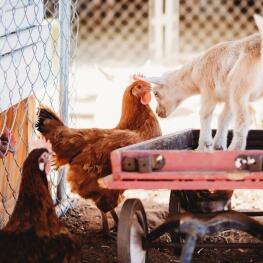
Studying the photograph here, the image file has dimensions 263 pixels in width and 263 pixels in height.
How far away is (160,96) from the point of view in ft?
15.0

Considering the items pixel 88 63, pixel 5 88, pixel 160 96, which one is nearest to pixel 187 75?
pixel 160 96

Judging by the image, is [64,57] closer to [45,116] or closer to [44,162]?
[45,116]

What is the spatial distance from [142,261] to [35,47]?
172cm

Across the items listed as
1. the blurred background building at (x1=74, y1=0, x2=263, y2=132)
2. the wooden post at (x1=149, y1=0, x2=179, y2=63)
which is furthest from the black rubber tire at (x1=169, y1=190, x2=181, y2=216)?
the blurred background building at (x1=74, y1=0, x2=263, y2=132)

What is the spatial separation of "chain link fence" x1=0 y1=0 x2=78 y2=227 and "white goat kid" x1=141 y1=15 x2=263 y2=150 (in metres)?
0.77

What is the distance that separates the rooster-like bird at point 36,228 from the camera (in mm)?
3350

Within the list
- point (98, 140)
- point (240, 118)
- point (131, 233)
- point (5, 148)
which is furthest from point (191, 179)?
point (98, 140)

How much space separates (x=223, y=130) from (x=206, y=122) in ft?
0.47

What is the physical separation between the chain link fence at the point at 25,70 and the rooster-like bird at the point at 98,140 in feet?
0.57

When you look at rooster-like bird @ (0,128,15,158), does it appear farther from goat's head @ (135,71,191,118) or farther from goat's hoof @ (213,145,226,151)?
goat's hoof @ (213,145,226,151)

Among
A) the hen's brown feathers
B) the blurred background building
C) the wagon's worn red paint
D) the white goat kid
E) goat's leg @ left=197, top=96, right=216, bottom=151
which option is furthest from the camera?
the blurred background building

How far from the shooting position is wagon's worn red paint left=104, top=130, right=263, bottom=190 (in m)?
Result: 3.14

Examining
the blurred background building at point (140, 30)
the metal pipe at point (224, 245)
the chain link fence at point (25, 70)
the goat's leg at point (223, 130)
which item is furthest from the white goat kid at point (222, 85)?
the blurred background building at point (140, 30)

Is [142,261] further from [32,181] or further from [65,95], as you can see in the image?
[65,95]
